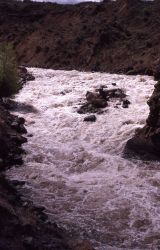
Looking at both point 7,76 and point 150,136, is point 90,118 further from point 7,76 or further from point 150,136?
point 7,76

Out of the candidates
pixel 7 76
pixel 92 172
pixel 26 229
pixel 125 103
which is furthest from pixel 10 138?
pixel 26 229

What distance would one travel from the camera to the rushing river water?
12.9 m

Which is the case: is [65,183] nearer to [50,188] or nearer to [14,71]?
[50,188]

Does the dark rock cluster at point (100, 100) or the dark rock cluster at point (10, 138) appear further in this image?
the dark rock cluster at point (100, 100)

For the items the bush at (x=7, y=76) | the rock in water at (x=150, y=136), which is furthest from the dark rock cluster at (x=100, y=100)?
the rock in water at (x=150, y=136)

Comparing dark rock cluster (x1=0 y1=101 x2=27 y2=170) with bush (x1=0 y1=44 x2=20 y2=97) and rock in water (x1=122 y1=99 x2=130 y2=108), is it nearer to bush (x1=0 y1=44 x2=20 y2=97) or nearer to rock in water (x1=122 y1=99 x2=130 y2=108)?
bush (x1=0 y1=44 x2=20 y2=97)

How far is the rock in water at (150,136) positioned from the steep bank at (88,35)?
10163 millimetres

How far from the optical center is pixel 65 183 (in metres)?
15.6

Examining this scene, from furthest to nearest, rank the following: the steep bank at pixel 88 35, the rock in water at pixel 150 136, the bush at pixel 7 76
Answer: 1. the steep bank at pixel 88 35
2. the bush at pixel 7 76
3. the rock in water at pixel 150 136

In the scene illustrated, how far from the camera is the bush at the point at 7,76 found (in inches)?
910

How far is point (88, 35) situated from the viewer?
36.1m

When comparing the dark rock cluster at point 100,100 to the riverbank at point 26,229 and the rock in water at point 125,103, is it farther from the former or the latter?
the riverbank at point 26,229

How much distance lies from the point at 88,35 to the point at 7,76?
1397cm

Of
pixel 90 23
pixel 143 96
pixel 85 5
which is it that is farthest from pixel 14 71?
pixel 85 5
